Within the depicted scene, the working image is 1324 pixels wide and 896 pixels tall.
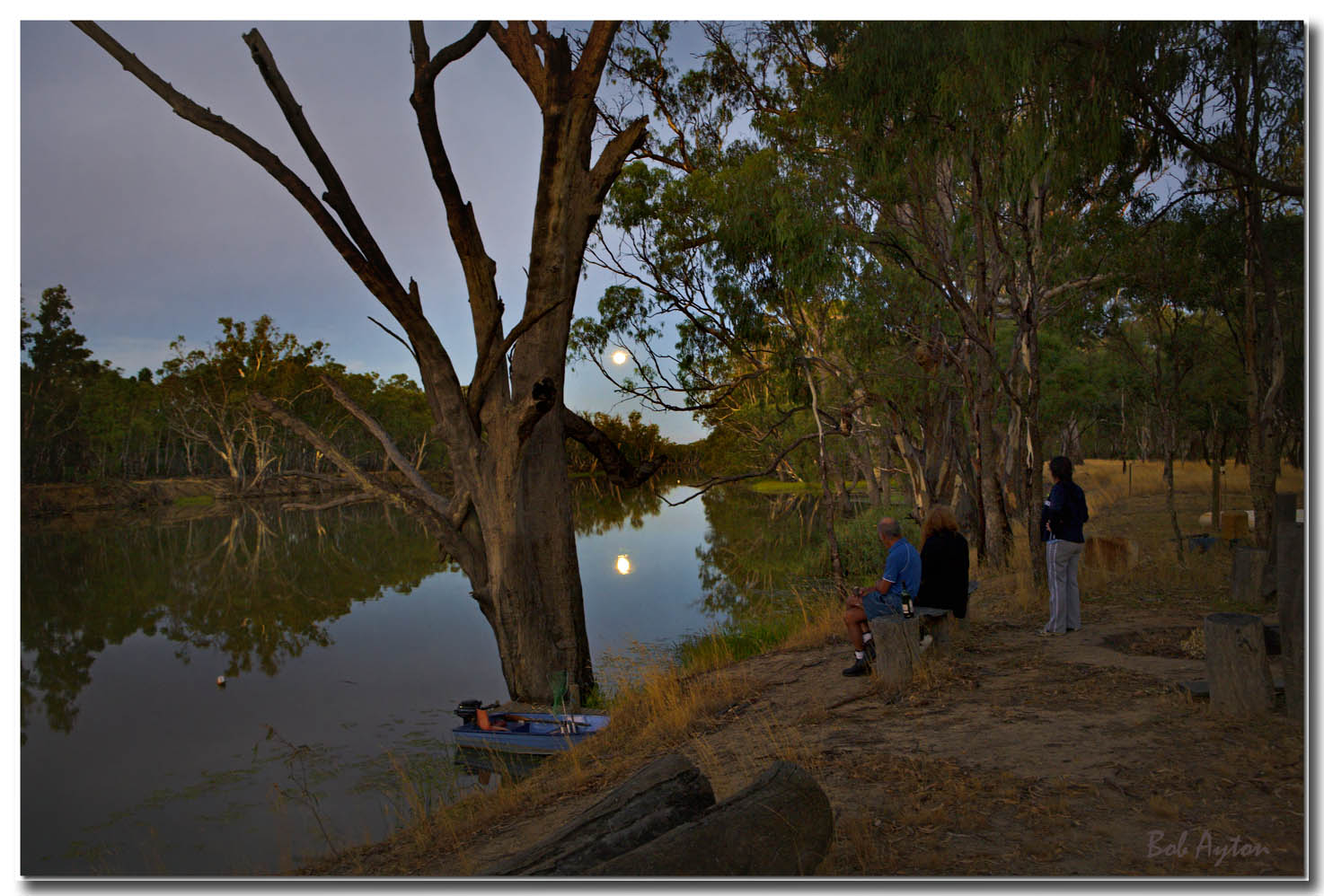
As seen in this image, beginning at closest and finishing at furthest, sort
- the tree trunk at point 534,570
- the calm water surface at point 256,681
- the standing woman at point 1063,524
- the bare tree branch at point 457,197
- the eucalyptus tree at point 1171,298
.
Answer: the standing woman at point 1063,524
the calm water surface at point 256,681
the bare tree branch at point 457,197
the tree trunk at point 534,570
the eucalyptus tree at point 1171,298

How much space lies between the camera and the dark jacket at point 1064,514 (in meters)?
5.52

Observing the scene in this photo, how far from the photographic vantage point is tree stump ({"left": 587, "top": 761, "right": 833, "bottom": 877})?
238 centimetres

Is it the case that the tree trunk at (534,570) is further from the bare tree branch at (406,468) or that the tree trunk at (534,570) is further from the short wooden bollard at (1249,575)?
the short wooden bollard at (1249,575)

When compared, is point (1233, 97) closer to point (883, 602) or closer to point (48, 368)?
point (883, 602)

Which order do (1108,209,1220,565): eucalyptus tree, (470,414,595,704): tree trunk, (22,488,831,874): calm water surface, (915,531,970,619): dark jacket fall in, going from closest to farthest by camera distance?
(915,531,970,619): dark jacket → (22,488,831,874): calm water surface → (470,414,595,704): tree trunk → (1108,209,1220,565): eucalyptus tree

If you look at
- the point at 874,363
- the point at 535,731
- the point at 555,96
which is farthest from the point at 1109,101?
the point at 874,363

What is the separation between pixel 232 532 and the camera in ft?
95.1

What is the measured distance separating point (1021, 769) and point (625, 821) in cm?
172

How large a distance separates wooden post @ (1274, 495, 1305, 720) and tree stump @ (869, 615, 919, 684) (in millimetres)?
1706

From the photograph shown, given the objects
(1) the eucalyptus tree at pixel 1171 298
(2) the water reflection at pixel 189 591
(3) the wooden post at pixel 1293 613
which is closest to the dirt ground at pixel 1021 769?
(3) the wooden post at pixel 1293 613

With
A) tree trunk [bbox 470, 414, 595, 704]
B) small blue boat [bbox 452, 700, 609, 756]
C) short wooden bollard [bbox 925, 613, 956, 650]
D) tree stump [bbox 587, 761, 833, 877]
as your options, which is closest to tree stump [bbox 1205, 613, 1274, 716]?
short wooden bollard [bbox 925, 613, 956, 650]

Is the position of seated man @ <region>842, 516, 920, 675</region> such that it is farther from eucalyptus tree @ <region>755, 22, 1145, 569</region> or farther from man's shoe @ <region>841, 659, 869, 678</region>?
eucalyptus tree @ <region>755, 22, 1145, 569</region>

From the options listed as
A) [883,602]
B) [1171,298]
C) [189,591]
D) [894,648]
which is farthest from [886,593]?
[189,591]

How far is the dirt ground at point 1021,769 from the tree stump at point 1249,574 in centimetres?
149
